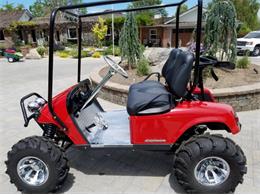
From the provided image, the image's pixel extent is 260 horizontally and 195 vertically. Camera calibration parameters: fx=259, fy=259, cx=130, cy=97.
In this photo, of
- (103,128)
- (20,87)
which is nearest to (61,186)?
(103,128)

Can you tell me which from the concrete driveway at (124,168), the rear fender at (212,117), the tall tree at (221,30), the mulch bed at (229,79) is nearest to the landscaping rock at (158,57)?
the mulch bed at (229,79)

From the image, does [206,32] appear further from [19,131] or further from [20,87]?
[20,87]

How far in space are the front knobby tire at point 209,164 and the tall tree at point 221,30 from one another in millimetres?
4199

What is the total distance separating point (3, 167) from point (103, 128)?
1324mm

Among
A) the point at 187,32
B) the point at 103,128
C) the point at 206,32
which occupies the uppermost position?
the point at 187,32

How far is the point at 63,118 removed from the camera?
264cm

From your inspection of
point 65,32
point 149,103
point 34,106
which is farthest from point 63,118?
point 65,32

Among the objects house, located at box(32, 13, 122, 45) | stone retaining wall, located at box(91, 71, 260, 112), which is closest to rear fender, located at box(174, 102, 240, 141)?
stone retaining wall, located at box(91, 71, 260, 112)

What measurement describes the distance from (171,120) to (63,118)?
1085 mm

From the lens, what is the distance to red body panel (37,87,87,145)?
2.62m

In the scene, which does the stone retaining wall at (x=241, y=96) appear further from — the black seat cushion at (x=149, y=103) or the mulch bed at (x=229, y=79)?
the black seat cushion at (x=149, y=103)

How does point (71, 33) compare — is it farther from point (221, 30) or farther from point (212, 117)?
point (212, 117)

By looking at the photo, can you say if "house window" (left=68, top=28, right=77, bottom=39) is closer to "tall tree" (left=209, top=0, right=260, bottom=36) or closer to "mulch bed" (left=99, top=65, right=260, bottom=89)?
"tall tree" (left=209, top=0, right=260, bottom=36)

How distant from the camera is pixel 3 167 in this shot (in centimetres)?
316
